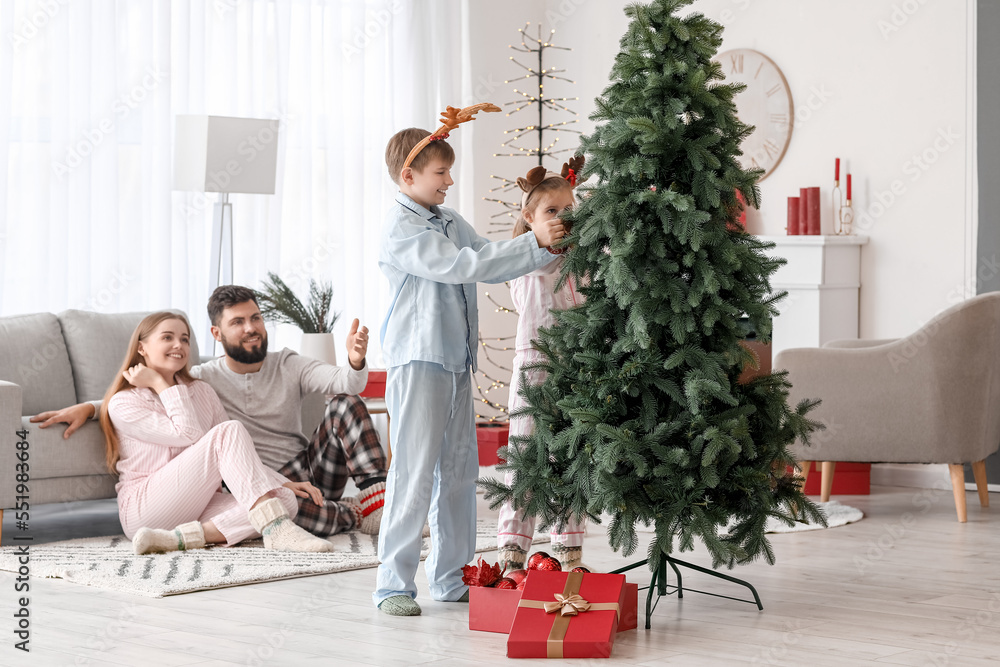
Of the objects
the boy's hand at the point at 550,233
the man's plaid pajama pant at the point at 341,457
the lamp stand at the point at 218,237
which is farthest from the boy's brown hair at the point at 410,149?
the lamp stand at the point at 218,237

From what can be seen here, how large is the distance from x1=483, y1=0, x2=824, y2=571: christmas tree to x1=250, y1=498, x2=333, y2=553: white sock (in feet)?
3.79

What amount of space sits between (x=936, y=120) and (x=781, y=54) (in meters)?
0.91

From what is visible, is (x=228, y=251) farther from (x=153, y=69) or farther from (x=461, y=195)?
(x=461, y=195)

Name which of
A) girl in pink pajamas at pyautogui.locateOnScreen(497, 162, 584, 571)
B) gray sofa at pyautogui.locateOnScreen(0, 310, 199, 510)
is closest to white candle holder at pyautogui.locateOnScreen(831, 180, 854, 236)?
girl in pink pajamas at pyautogui.locateOnScreen(497, 162, 584, 571)

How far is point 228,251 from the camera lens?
18.9 ft

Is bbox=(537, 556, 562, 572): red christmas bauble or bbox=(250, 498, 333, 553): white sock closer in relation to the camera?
bbox=(537, 556, 562, 572): red christmas bauble

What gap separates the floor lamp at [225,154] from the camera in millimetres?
5090

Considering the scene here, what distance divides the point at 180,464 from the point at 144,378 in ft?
1.13

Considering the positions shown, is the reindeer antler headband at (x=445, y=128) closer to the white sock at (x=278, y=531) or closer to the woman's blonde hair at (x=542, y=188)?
the woman's blonde hair at (x=542, y=188)

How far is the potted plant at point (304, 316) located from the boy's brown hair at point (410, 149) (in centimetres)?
233

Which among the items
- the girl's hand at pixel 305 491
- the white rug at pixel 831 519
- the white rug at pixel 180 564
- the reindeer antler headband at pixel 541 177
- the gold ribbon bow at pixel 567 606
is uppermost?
the reindeer antler headband at pixel 541 177

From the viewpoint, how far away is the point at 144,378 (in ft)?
13.4

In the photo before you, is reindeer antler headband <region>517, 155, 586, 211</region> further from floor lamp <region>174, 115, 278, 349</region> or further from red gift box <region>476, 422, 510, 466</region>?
red gift box <region>476, 422, 510, 466</region>

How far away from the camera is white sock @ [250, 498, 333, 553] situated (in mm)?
3812
